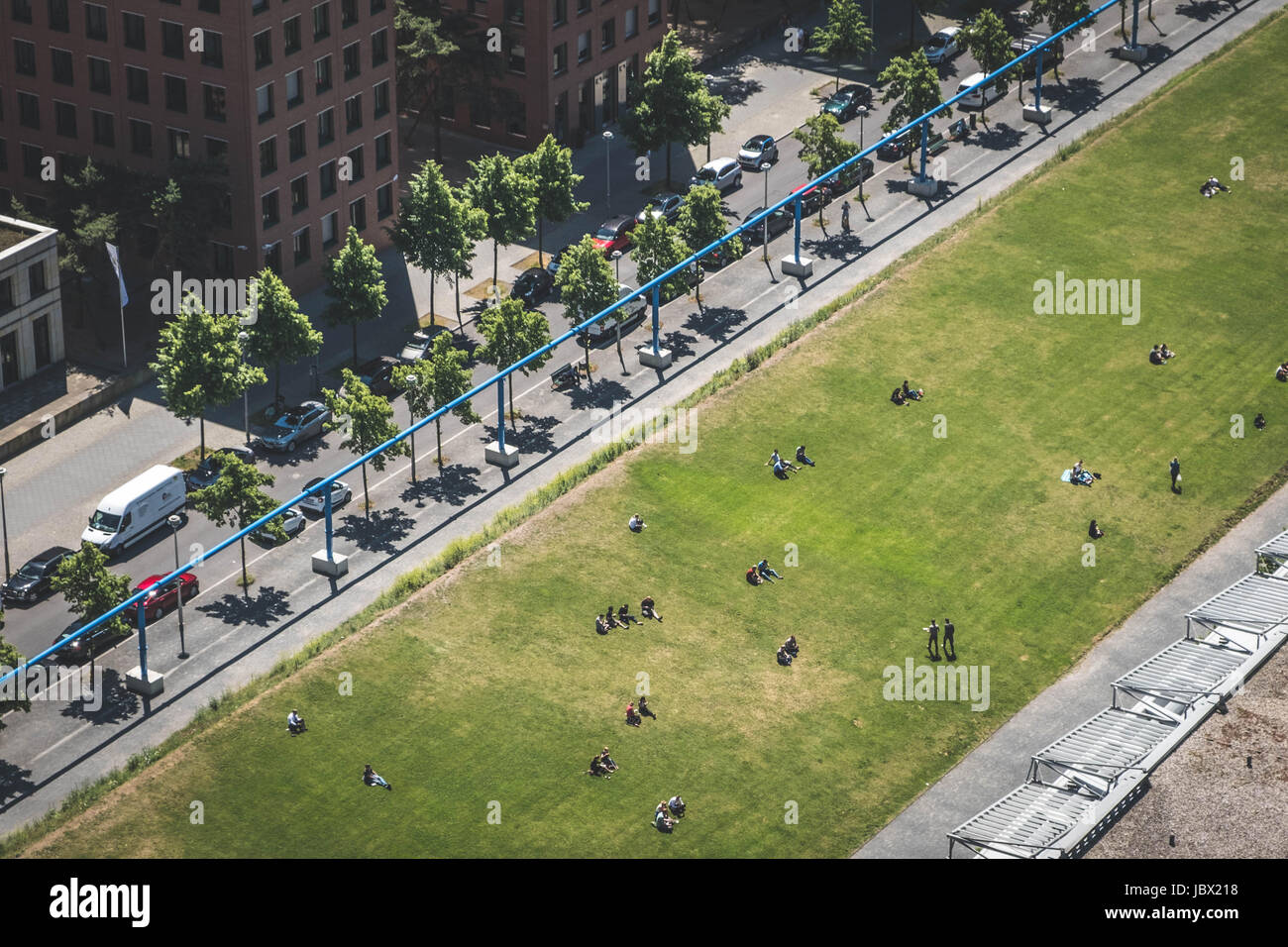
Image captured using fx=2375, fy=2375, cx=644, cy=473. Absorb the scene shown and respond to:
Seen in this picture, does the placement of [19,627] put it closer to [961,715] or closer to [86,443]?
[86,443]

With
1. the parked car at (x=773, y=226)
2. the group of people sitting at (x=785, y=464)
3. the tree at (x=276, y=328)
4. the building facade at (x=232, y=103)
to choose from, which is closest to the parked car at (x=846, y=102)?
the parked car at (x=773, y=226)

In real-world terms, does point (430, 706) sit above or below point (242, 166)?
below

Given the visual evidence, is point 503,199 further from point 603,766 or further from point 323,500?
point 603,766

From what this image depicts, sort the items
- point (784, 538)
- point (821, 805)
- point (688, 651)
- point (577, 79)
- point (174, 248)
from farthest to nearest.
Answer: point (577, 79) < point (174, 248) < point (784, 538) < point (688, 651) < point (821, 805)

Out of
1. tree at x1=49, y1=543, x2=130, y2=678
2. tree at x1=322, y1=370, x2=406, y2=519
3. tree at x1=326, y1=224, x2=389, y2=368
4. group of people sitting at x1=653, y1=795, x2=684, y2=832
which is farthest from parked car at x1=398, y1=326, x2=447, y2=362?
group of people sitting at x1=653, y1=795, x2=684, y2=832
